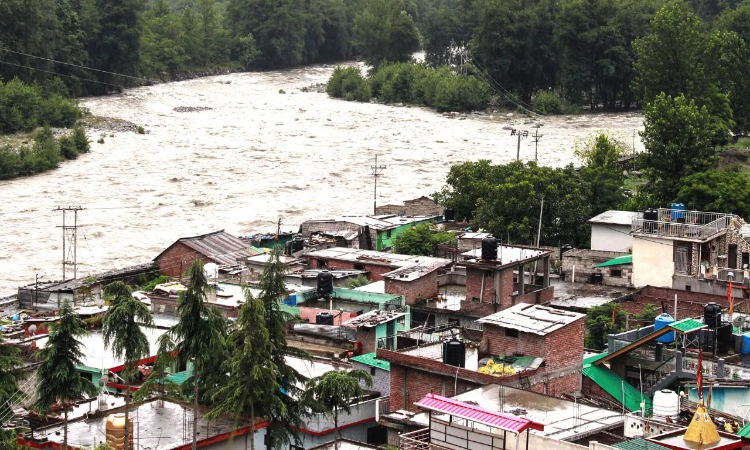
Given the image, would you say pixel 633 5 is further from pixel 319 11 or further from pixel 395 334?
pixel 395 334

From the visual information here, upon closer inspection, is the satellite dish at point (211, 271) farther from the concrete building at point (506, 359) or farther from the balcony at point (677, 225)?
the balcony at point (677, 225)

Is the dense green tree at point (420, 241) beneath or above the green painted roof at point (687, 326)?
beneath

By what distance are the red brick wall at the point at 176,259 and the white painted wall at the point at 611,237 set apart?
31.7 ft

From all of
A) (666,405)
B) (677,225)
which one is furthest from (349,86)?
(666,405)

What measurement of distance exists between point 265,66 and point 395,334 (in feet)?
265

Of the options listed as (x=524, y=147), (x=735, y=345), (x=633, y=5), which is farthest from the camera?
(x=633, y=5)

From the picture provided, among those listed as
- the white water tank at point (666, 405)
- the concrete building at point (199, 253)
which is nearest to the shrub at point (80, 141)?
the concrete building at point (199, 253)

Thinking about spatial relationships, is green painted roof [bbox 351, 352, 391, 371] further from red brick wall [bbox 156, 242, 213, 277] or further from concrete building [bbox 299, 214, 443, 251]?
concrete building [bbox 299, 214, 443, 251]

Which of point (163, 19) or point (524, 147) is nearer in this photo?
point (524, 147)

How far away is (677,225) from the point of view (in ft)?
84.9

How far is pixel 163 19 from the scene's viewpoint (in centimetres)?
9844

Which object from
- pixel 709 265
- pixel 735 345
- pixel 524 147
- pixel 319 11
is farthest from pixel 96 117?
pixel 735 345

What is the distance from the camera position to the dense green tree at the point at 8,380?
51.5 feet

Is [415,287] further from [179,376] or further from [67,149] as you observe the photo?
[67,149]
